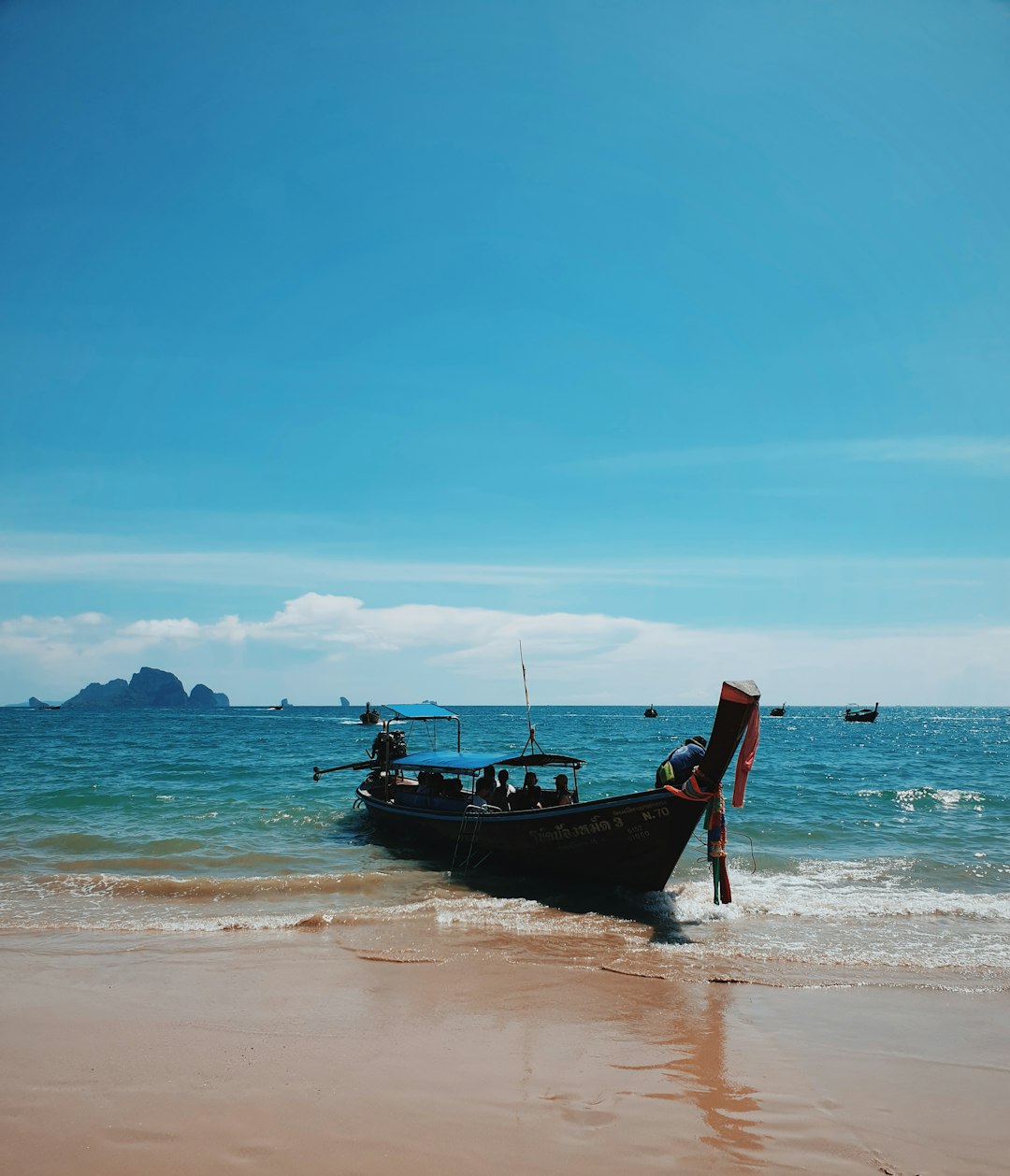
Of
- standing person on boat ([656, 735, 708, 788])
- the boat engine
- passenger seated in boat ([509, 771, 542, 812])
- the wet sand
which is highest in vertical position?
standing person on boat ([656, 735, 708, 788])

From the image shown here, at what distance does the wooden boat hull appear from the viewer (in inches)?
514

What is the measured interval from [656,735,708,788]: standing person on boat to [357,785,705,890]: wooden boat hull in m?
0.28

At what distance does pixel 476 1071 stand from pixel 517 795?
33.4ft

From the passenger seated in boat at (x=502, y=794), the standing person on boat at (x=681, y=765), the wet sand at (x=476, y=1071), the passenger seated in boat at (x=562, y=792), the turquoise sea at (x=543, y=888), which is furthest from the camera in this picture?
the passenger seated in boat at (x=502, y=794)

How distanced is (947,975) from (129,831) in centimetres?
1810

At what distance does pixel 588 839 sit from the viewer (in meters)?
14.0

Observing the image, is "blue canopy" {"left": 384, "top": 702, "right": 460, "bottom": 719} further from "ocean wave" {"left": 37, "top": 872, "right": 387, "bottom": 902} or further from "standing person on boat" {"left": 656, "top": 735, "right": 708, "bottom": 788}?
"standing person on boat" {"left": 656, "top": 735, "right": 708, "bottom": 788}

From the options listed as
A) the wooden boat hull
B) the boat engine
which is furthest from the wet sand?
the boat engine

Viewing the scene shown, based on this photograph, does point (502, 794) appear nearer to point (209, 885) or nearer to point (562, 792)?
point (562, 792)

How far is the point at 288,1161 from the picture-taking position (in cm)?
512

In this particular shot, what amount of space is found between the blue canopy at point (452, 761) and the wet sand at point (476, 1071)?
697cm

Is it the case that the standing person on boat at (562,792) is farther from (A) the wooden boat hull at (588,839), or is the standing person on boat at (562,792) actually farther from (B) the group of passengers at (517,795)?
(A) the wooden boat hull at (588,839)

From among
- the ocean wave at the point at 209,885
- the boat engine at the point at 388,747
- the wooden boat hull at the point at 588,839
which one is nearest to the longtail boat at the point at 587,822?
the wooden boat hull at the point at 588,839

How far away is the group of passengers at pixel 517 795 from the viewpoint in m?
16.5
